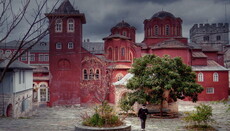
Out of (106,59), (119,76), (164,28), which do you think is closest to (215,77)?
(164,28)

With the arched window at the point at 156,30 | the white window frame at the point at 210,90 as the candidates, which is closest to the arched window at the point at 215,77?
the white window frame at the point at 210,90

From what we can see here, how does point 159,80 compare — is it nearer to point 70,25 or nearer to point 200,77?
point 70,25

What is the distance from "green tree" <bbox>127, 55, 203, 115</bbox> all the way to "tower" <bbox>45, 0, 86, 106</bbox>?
1249cm

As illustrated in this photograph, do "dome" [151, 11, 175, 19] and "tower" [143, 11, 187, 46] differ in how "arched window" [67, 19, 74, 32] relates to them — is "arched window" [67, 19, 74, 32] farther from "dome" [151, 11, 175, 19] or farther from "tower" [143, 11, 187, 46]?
"dome" [151, 11, 175, 19]

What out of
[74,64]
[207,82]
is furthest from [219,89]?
[74,64]

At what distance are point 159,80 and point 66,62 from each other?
52.3ft

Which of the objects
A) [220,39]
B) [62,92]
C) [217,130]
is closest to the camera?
[217,130]

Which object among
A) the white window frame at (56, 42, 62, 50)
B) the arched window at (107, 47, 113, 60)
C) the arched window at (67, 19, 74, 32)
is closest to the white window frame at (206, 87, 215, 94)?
the arched window at (107, 47, 113, 60)

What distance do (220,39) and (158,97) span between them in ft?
171

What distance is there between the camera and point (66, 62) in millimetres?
31844

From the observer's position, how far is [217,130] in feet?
44.8

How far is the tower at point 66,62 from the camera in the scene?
102ft

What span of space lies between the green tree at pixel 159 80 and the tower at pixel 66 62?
41.0ft

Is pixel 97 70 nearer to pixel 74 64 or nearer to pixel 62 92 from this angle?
pixel 74 64
